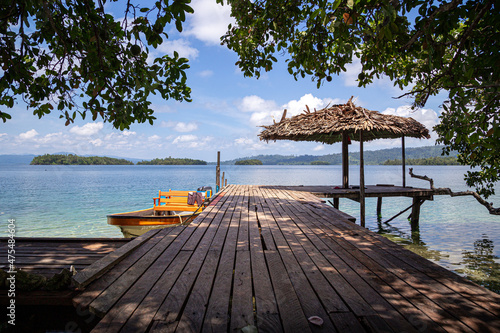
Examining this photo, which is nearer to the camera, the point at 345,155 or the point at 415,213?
the point at 345,155

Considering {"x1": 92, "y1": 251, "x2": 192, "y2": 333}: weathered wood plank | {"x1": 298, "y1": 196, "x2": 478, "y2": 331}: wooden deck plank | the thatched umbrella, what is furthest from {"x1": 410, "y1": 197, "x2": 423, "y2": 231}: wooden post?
{"x1": 92, "y1": 251, "x2": 192, "y2": 333}: weathered wood plank

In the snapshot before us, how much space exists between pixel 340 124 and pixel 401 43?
5604 millimetres

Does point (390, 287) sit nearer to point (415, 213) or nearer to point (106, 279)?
point (106, 279)

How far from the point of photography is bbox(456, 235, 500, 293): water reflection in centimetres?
631

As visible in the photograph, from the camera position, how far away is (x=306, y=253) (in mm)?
3229

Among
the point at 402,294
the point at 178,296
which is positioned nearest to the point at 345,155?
the point at 402,294

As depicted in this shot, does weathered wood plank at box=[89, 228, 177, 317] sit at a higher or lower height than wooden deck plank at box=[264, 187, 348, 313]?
higher

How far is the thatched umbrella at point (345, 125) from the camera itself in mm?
8991

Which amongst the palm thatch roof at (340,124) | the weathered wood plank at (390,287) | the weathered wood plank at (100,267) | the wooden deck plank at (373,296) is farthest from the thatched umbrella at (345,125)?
the weathered wood plank at (100,267)

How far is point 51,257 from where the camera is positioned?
10.6ft

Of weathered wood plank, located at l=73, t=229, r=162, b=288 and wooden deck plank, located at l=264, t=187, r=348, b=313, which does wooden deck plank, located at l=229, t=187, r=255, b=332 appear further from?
weathered wood plank, located at l=73, t=229, r=162, b=288

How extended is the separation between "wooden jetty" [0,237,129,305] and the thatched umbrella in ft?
24.6

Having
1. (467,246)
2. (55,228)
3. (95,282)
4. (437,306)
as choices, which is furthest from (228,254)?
(55,228)

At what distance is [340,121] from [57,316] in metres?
9.06
